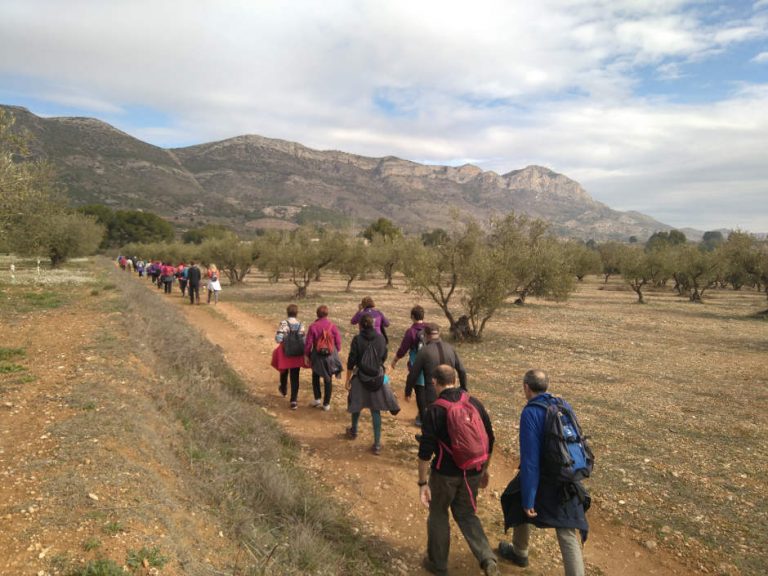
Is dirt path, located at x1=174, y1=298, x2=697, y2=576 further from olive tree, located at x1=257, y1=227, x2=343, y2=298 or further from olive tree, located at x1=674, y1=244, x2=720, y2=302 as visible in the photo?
olive tree, located at x1=674, y1=244, x2=720, y2=302

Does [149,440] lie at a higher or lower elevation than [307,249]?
lower

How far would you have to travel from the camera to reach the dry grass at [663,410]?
565cm

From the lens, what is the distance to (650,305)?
3356 centimetres

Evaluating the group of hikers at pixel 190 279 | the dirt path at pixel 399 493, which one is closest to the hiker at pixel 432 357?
the dirt path at pixel 399 493

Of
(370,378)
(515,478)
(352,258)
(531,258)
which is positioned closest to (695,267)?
(531,258)

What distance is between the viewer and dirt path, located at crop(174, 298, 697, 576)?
4914 mm

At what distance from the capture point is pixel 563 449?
3.75 metres

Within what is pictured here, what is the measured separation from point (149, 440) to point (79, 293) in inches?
593

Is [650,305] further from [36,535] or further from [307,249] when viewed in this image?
[36,535]

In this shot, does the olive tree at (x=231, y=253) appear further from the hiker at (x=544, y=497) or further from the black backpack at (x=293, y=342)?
the hiker at (x=544, y=497)

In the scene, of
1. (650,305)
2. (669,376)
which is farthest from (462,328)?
(650,305)

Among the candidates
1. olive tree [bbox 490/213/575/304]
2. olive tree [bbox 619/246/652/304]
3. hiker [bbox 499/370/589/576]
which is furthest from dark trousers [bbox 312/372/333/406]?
olive tree [bbox 619/246/652/304]

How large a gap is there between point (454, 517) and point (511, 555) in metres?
1.12

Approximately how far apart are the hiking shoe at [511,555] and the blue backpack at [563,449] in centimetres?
145
